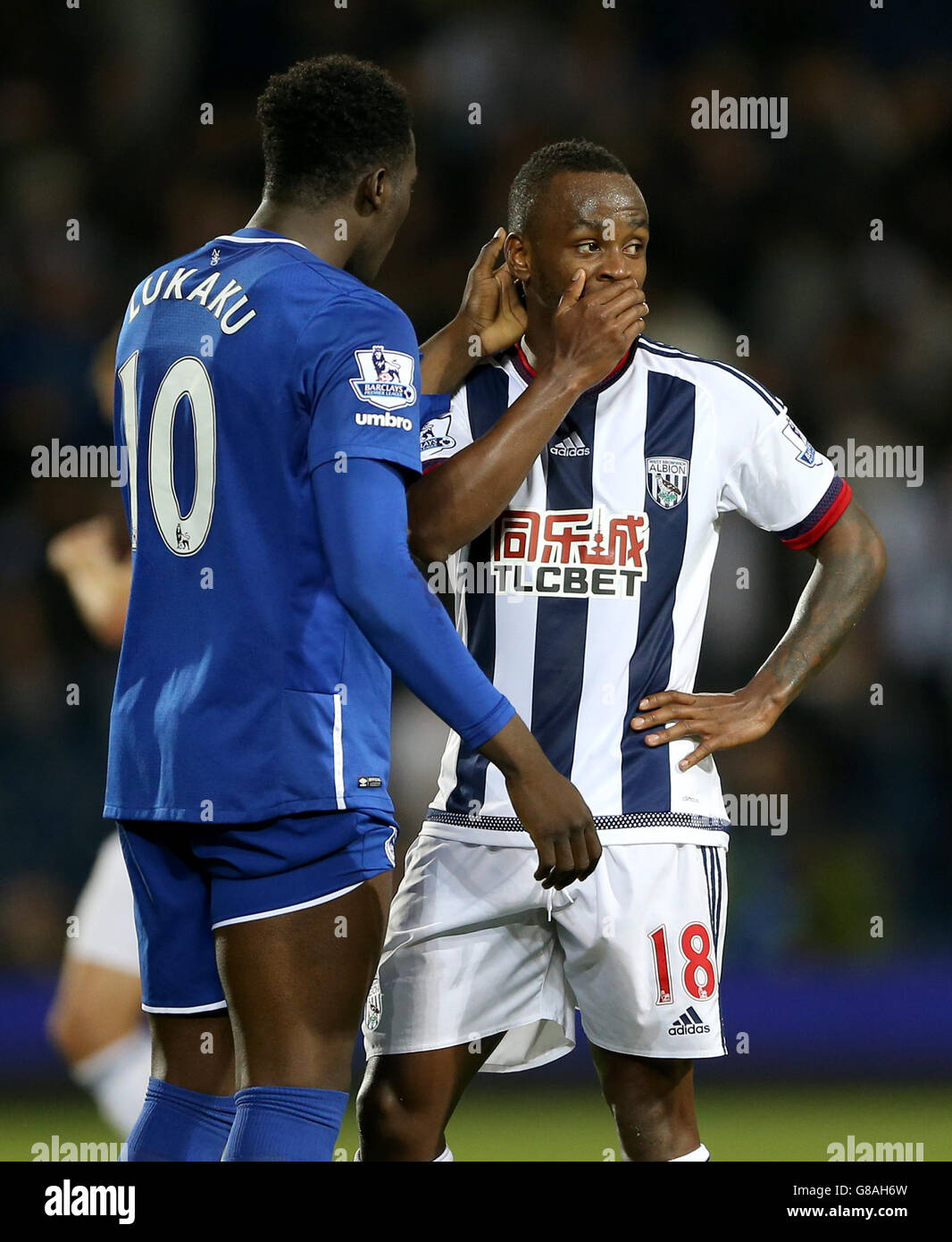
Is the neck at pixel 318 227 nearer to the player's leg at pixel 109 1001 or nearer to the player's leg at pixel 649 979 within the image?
the player's leg at pixel 649 979

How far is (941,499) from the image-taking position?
561cm

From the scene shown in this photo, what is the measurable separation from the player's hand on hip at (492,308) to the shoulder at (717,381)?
236 mm

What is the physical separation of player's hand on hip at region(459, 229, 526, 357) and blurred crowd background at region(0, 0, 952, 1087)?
2.31 metres

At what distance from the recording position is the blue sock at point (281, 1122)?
1.98 meters

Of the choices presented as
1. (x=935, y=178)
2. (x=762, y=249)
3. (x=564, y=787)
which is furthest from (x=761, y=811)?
(x=564, y=787)

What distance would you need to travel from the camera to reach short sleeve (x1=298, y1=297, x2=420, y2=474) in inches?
78.5

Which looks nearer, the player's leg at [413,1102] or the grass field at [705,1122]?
the player's leg at [413,1102]

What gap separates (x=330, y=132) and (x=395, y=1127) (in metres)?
1.57

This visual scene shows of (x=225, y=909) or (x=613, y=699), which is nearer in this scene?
(x=225, y=909)

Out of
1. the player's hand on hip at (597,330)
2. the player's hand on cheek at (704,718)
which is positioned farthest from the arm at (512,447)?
the player's hand on cheek at (704,718)

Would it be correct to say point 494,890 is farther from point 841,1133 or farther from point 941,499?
point 941,499

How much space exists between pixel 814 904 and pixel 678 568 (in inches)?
109

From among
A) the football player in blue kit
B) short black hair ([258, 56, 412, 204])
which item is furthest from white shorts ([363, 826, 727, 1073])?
short black hair ([258, 56, 412, 204])

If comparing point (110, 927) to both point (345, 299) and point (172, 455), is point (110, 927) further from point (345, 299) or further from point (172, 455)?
point (345, 299)
